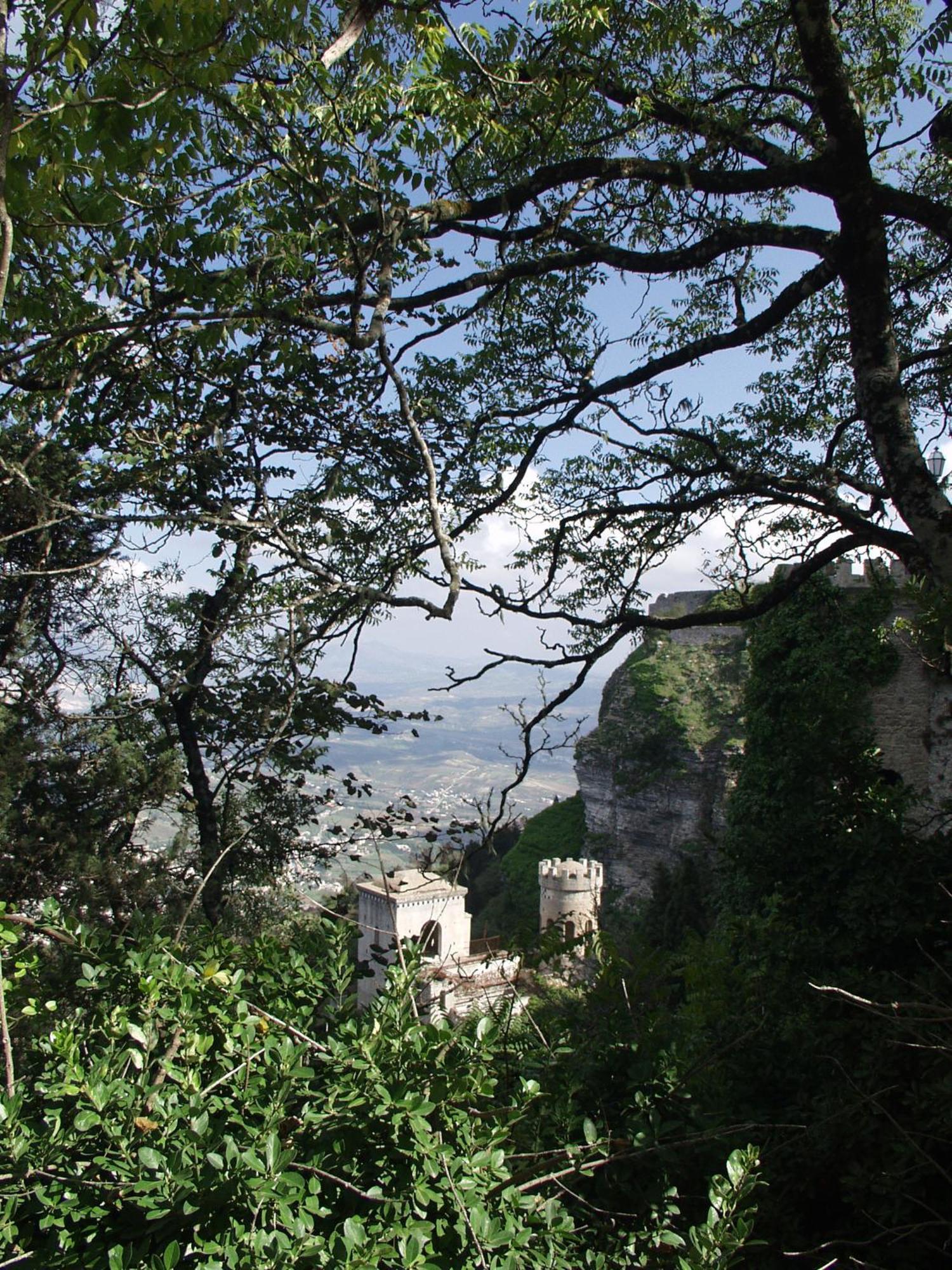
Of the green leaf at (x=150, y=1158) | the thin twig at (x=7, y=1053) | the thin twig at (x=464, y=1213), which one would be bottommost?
the thin twig at (x=464, y=1213)

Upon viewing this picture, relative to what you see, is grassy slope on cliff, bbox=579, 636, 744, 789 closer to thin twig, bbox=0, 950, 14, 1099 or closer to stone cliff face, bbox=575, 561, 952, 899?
stone cliff face, bbox=575, 561, 952, 899

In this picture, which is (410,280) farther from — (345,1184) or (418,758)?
(418,758)

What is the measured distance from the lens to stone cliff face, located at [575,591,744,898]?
27.8 m

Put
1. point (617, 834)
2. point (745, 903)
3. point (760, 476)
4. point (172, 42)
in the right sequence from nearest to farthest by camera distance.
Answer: point (172, 42), point (760, 476), point (745, 903), point (617, 834)

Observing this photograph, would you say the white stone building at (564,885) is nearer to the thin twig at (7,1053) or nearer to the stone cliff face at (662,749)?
the stone cliff face at (662,749)

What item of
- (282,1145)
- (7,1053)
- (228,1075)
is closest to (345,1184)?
(282,1145)

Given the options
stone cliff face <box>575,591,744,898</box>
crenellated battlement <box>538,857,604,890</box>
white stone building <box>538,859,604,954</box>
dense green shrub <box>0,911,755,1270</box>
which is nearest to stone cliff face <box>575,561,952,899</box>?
stone cliff face <box>575,591,744,898</box>

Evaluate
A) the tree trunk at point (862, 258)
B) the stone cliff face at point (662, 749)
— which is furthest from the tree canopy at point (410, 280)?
the stone cliff face at point (662, 749)

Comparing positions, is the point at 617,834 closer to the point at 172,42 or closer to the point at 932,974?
the point at 932,974

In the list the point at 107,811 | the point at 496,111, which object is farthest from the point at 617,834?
the point at 496,111

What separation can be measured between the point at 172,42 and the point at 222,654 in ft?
11.8

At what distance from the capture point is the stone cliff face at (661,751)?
2784 centimetres

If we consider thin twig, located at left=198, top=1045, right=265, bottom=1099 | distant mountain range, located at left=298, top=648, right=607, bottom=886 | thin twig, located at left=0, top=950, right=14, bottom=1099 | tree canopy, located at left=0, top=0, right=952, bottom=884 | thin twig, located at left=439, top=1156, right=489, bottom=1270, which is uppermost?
tree canopy, located at left=0, top=0, right=952, bottom=884

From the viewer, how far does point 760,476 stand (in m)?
4.64
